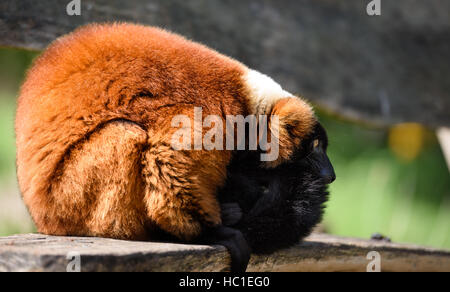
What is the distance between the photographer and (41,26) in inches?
124

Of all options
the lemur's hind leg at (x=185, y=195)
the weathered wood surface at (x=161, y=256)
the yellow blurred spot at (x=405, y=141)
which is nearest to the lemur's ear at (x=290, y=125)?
the lemur's hind leg at (x=185, y=195)

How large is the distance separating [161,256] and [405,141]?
4.09m

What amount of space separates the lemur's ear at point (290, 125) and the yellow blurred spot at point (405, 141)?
316 cm

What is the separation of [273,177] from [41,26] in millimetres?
1840

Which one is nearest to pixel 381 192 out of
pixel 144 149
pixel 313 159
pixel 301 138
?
pixel 313 159

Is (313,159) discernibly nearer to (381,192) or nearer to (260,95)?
(260,95)

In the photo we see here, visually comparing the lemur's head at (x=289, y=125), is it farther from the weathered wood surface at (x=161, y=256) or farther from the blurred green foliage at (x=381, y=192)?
the blurred green foliage at (x=381, y=192)

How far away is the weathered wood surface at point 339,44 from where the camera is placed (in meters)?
4.06

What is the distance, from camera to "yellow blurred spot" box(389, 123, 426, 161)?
205 inches

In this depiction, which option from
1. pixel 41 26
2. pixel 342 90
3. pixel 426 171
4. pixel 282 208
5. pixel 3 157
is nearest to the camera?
pixel 282 208

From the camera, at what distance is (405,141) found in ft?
17.3

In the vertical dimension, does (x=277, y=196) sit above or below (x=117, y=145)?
below

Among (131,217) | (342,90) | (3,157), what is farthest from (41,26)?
(342,90)

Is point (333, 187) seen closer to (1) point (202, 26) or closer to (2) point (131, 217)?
(1) point (202, 26)
